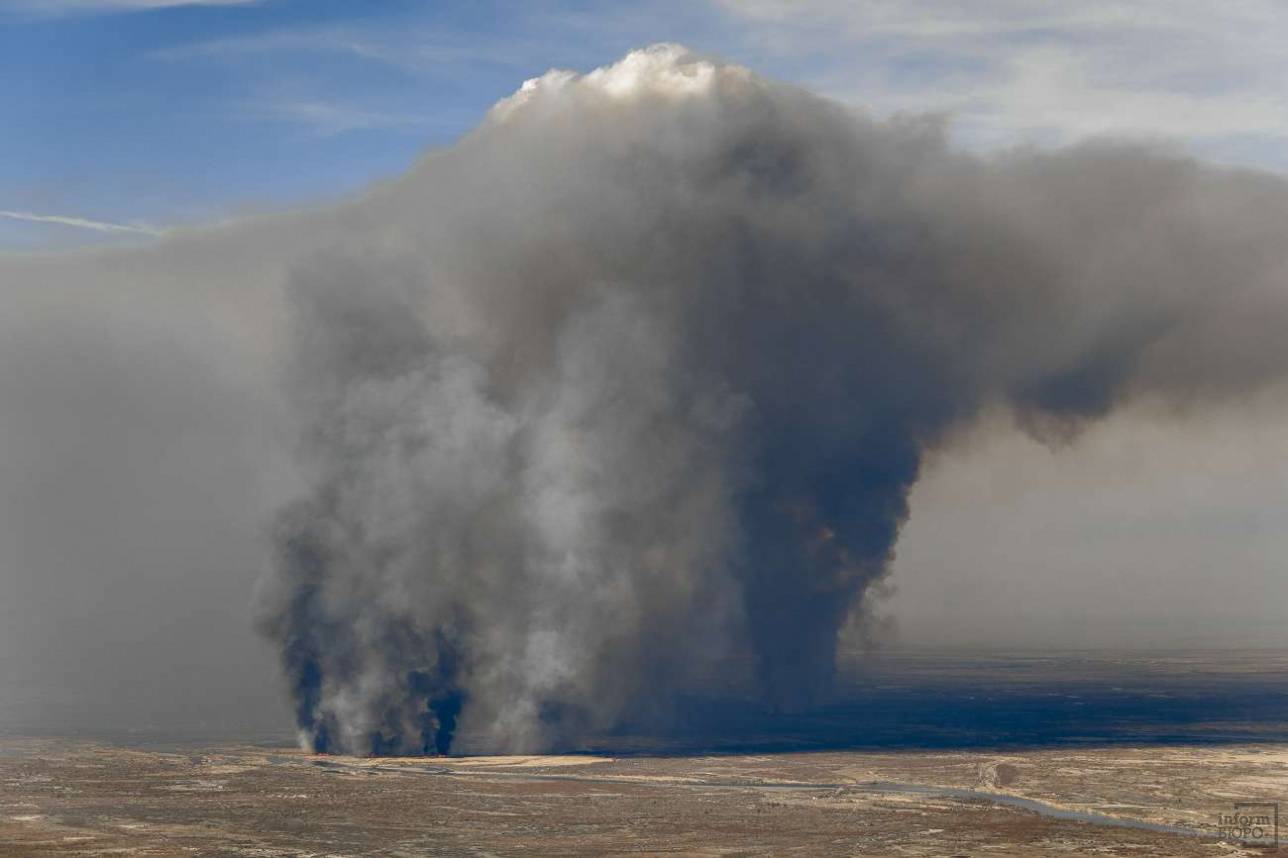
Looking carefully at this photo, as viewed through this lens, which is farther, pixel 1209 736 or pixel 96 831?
pixel 1209 736

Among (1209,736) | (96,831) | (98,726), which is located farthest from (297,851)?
(1209,736)

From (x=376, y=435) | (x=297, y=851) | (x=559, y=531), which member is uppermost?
(x=376, y=435)

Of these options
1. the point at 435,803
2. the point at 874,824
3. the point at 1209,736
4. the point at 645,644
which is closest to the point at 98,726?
the point at 645,644

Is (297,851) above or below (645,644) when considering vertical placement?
below

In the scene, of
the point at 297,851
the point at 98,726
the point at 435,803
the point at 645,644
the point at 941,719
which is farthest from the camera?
the point at 941,719

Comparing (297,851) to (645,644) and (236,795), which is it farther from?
(645,644)

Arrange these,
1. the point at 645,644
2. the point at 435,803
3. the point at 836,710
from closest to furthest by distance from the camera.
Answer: the point at 435,803 < the point at 645,644 < the point at 836,710
